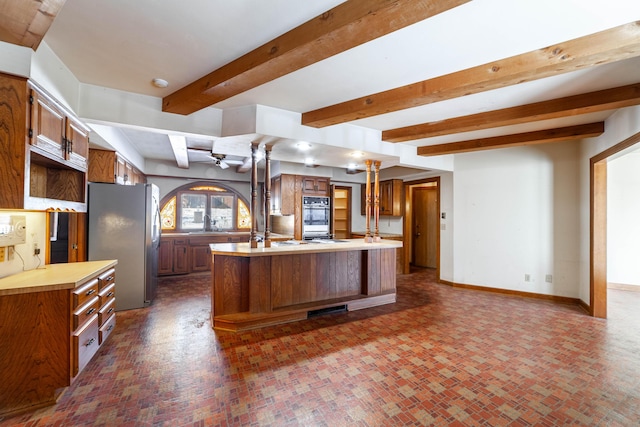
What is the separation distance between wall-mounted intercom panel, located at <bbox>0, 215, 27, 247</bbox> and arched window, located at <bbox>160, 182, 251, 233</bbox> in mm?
4032

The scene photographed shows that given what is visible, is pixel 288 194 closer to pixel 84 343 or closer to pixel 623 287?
pixel 84 343

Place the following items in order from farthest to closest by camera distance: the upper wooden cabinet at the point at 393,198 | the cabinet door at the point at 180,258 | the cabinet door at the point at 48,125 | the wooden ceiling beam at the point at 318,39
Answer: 1. the upper wooden cabinet at the point at 393,198
2. the cabinet door at the point at 180,258
3. the cabinet door at the point at 48,125
4. the wooden ceiling beam at the point at 318,39

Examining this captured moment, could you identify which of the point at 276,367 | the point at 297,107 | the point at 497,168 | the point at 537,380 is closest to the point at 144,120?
the point at 297,107

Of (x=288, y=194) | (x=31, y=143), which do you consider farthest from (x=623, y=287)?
(x=31, y=143)

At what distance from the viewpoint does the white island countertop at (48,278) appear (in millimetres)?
1794

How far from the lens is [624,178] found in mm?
4957

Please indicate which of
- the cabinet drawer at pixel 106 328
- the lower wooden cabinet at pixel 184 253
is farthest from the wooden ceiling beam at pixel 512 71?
the lower wooden cabinet at pixel 184 253

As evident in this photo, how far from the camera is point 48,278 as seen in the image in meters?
2.02

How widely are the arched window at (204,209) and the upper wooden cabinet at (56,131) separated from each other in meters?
3.70

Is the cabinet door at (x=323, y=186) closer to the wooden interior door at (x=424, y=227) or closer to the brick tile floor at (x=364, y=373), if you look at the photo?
the wooden interior door at (x=424, y=227)

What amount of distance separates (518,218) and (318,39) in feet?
15.3

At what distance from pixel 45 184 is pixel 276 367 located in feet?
9.11

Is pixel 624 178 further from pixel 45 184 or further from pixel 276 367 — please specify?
pixel 45 184

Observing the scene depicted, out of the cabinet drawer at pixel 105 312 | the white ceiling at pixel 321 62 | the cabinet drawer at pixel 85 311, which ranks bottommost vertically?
the cabinet drawer at pixel 105 312
